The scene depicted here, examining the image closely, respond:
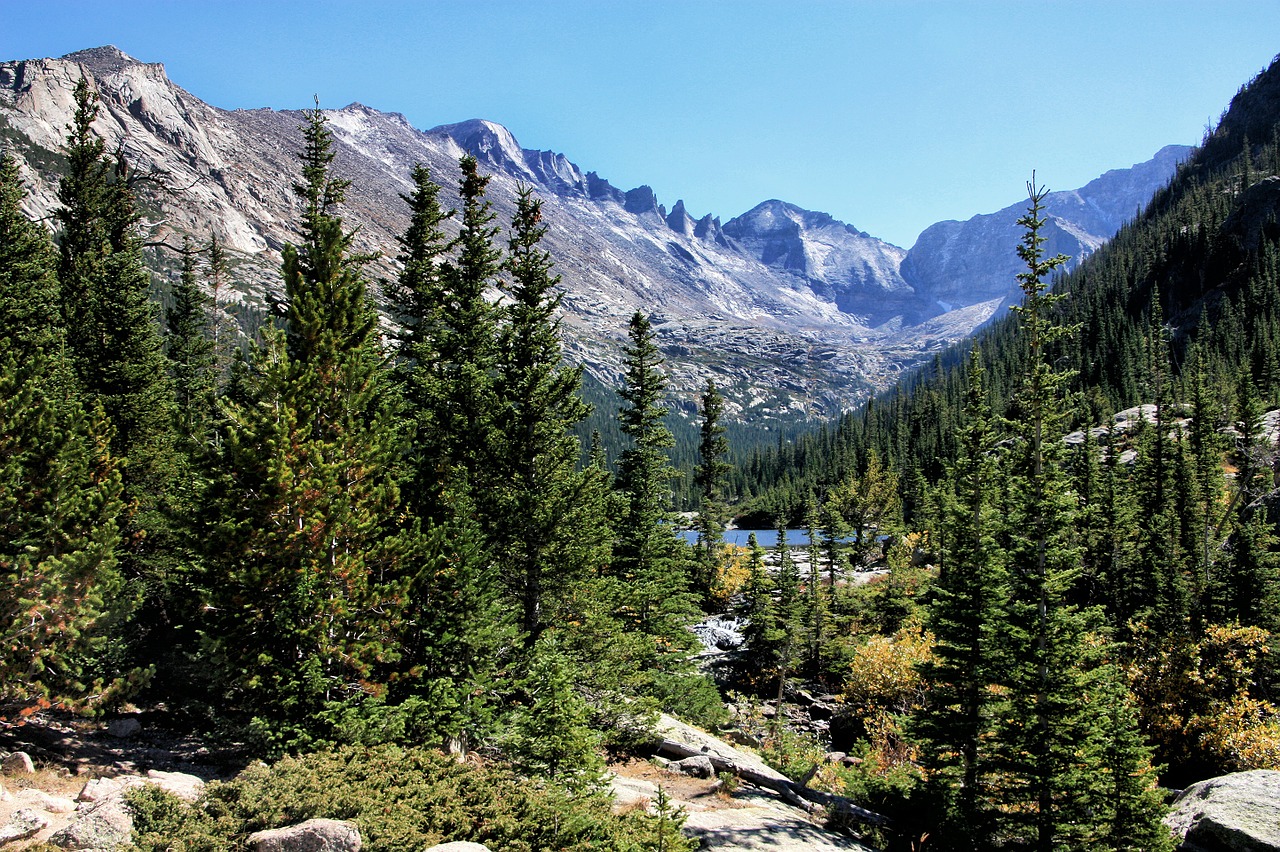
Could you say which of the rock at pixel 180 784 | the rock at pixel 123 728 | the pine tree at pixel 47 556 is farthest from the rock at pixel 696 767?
the pine tree at pixel 47 556

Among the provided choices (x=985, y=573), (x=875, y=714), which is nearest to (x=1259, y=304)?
(x=875, y=714)

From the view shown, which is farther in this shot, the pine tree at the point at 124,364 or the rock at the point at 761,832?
the pine tree at the point at 124,364

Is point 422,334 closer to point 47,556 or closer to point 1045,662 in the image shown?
point 47,556

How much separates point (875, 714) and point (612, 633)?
2121cm

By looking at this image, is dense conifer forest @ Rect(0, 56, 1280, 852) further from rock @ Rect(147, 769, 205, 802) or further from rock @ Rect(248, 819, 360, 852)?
rock @ Rect(147, 769, 205, 802)

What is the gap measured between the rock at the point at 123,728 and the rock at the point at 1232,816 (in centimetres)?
2927

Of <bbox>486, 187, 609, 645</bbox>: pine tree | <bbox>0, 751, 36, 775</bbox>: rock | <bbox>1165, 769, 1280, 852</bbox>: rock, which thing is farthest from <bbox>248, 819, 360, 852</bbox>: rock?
<bbox>1165, 769, 1280, 852</bbox>: rock

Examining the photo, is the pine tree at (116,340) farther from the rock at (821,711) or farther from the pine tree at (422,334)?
the rock at (821,711)

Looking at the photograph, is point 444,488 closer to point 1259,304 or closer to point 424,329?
point 424,329

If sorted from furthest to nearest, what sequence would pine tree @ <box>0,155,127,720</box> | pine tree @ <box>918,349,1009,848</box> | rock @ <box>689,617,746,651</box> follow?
rock @ <box>689,617,746,651</box>, pine tree @ <box>918,349,1009,848</box>, pine tree @ <box>0,155,127,720</box>

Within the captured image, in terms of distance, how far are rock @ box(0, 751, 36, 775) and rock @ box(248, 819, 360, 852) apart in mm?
6855

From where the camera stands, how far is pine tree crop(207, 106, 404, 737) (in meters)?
14.1

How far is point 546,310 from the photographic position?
22.7 meters

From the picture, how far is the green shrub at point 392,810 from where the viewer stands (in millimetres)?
10016
